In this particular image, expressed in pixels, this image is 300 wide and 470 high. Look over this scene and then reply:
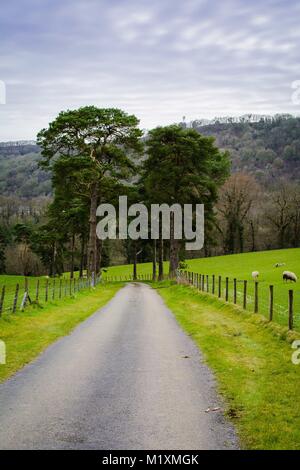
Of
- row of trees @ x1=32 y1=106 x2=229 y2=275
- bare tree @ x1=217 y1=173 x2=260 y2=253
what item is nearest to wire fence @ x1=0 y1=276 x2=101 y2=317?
row of trees @ x1=32 y1=106 x2=229 y2=275

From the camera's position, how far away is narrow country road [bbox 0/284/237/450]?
7840mm

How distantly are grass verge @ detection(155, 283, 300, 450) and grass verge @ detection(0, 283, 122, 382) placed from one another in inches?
200

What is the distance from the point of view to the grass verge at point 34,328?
47.1 feet

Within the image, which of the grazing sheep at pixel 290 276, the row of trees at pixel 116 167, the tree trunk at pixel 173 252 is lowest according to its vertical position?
the grazing sheep at pixel 290 276

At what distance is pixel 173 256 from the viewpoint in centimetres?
5547

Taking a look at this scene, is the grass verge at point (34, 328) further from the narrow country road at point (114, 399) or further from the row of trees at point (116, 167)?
the row of trees at point (116, 167)

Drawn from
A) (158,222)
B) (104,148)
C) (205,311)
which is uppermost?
(104,148)

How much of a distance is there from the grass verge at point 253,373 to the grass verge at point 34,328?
16.7ft

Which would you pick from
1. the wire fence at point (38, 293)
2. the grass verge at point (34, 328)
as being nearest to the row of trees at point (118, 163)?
the wire fence at point (38, 293)

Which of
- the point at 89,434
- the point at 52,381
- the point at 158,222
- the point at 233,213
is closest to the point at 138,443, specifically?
the point at 89,434

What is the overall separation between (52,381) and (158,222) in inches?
2005

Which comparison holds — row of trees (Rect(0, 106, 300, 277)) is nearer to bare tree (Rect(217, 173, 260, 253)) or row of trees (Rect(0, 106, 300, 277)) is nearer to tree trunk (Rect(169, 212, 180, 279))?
tree trunk (Rect(169, 212, 180, 279))

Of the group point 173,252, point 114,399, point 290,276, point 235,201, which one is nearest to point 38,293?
point 290,276

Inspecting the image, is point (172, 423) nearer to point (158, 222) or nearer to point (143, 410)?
point (143, 410)
